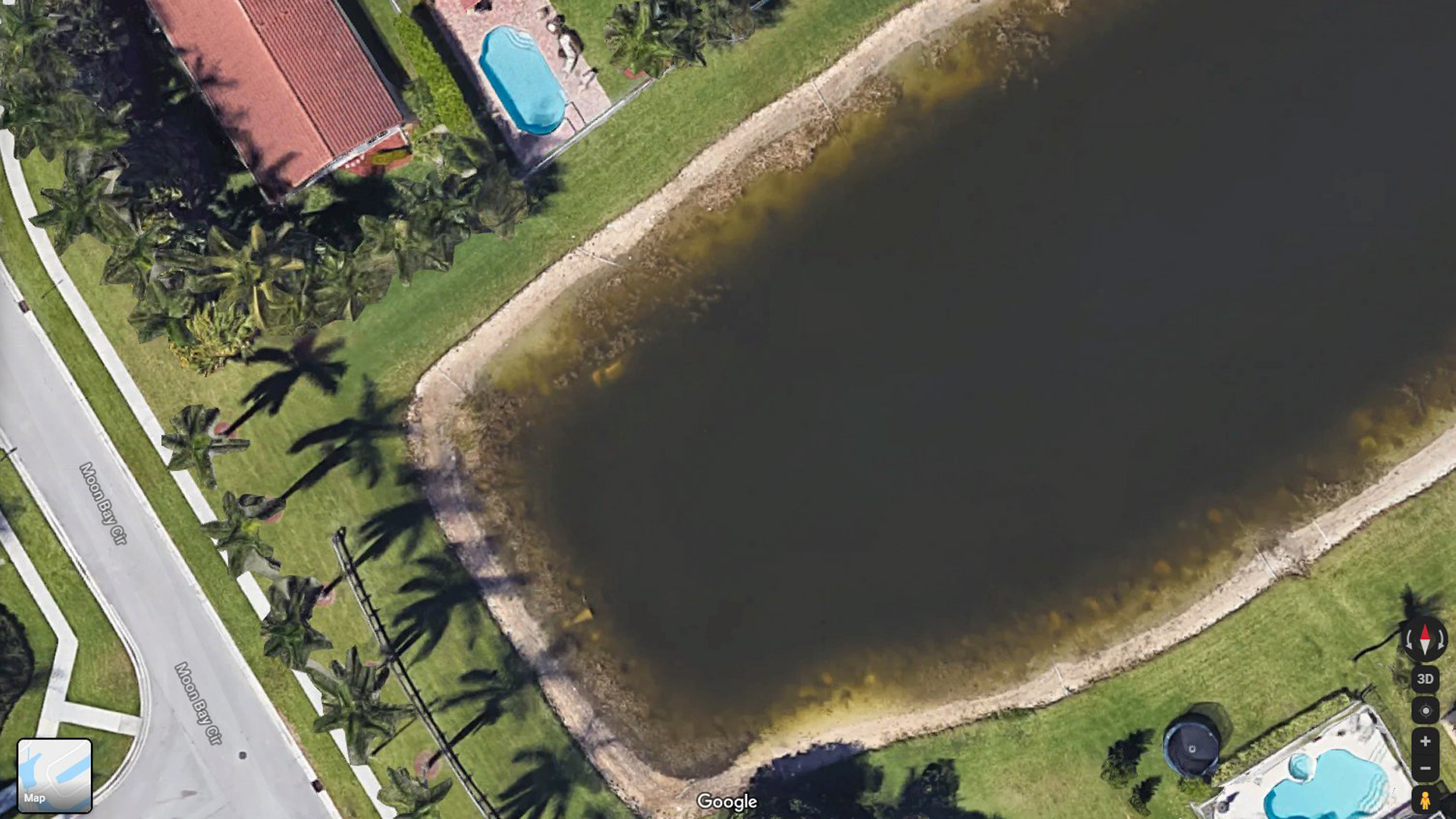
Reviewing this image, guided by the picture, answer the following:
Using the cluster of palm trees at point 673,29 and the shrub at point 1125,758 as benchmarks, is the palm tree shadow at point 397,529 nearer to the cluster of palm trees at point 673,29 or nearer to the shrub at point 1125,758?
the cluster of palm trees at point 673,29

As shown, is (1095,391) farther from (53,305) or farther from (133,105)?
(53,305)

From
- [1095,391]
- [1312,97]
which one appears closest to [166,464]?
[1095,391]

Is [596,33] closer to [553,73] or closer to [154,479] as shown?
[553,73]

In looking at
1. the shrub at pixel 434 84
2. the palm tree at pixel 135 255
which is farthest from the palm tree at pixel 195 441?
the shrub at pixel 434 84

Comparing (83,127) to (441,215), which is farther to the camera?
(441,215)

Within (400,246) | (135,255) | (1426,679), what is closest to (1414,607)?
(1426,679)

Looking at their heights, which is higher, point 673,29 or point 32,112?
point 32,112

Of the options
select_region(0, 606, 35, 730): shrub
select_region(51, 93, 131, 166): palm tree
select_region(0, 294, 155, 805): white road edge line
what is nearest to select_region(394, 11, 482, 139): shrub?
select_region(51, 93, 131, 166): palm tree
